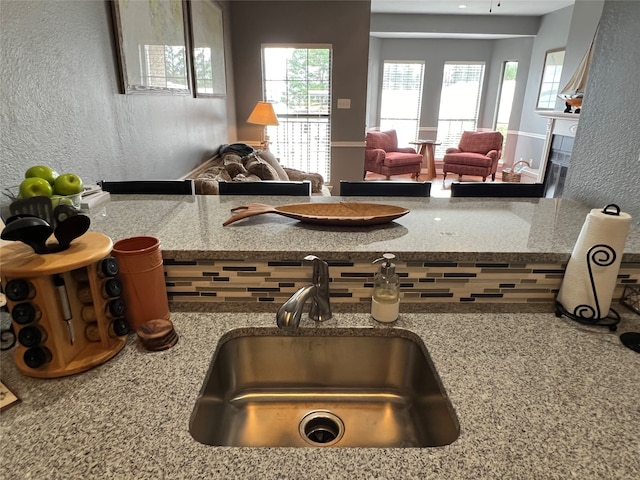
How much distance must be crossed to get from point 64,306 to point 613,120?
1.79m

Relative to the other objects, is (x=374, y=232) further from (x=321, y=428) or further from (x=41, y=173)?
(x=41, y=173)

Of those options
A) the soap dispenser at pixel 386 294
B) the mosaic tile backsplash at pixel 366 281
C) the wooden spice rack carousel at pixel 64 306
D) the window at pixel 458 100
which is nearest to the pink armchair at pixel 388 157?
the window at pixel 458 100

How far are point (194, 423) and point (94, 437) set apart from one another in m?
0.16

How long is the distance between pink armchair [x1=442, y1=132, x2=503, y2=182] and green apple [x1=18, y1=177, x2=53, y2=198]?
22.1 ft

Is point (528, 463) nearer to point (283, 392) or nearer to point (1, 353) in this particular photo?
point (283, 392)

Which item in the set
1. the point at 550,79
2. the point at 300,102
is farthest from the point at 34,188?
the point at 550,79

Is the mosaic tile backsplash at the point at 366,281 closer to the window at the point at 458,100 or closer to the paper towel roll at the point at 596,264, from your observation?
the paper towel roll at the point at 596,264

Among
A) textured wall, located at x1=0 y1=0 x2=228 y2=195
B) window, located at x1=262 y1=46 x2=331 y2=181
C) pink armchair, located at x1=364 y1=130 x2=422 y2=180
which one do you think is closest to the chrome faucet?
textured wall, located at x1=0 y1=0 x2=228 y2=195

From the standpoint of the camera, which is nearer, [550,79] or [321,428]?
[321,428]

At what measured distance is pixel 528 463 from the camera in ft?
1.96

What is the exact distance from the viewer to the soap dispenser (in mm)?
917

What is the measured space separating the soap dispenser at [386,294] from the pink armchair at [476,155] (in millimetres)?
6560

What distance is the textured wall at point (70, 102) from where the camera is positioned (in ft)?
4.58

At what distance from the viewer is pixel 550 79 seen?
6238 millimetres
